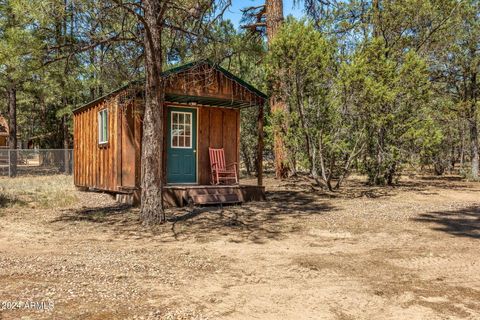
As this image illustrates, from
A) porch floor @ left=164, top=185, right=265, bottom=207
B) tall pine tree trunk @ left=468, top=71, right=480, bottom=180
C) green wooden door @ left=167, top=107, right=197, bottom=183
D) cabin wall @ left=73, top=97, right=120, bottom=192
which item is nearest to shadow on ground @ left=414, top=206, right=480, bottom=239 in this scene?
porch floor @ left=164, top=185, right=265, bottom=207

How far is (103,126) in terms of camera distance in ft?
36.2

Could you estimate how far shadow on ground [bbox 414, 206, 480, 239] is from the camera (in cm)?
648

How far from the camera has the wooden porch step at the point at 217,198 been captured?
29.9ft

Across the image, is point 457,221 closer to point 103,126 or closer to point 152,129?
point 152,129

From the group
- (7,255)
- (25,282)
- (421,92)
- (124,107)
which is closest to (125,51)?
(124,107)

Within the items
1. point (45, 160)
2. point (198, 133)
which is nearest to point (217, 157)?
point (198, 133)

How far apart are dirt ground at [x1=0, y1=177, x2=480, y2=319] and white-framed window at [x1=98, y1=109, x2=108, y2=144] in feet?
8.81

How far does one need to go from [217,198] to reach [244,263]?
482 cm

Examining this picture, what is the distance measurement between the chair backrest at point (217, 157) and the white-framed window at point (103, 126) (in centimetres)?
303

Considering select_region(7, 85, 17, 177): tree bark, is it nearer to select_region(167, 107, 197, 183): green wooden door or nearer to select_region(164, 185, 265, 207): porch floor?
select_region(167, 107, 197, 183): green wooden door

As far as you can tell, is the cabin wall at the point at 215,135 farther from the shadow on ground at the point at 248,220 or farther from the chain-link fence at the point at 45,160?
the chain-link fence at the point at 45,160

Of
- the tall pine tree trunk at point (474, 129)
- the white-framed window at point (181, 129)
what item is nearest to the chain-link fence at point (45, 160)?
the white-framed window at point (181, 129)

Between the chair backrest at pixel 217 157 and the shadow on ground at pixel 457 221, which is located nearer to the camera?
the shadow on ground at pixel 457 221

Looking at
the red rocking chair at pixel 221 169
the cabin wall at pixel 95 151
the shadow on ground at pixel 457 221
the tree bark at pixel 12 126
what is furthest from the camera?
the tree bark at pixel 12 126
